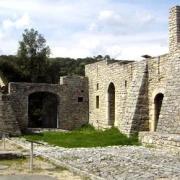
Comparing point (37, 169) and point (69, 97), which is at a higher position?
point (69, 97)

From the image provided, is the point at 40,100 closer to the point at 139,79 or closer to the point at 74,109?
the point at 74,109

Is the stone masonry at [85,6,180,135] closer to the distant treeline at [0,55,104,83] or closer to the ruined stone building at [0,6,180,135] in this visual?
the ruined stone building at [0,6,180,135]

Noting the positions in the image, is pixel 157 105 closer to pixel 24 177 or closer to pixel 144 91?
pixel 144 91

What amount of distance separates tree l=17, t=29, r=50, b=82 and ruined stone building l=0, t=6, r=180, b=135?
10.8m

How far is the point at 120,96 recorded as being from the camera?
23.7 m

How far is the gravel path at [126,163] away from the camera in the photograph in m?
10.3

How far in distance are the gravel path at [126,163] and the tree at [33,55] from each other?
23.7 metres

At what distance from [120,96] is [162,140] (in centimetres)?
815

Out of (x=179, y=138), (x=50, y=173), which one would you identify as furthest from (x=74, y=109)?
(x=50, y=173)

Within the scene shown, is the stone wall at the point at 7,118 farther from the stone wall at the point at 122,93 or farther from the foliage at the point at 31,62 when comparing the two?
the foliage at the point at 31,62

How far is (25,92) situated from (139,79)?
28.8 feet

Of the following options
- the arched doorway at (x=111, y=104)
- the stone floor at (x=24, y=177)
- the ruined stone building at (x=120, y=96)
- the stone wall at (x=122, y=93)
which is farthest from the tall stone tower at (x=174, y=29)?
the stone floor at (x=24, y=177)

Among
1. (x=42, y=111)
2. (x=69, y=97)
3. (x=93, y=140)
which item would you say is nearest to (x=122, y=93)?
(x=93, y=140)

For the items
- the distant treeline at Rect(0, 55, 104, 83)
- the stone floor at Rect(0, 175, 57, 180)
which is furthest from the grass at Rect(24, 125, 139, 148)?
the distant treeline at Rect(0, 55, 104, 83)
